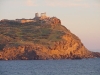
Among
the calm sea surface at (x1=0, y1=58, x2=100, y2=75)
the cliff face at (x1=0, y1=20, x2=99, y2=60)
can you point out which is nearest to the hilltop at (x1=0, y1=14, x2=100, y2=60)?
the cliff face at (x1=0, y1=20, x2=99, y2=60)

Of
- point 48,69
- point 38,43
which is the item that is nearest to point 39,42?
point 38,43

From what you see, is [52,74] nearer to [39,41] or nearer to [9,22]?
[39,41]

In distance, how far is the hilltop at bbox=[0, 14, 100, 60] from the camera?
11019 centimetres

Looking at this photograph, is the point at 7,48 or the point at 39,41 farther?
the point at 39,41

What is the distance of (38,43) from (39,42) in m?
1.43

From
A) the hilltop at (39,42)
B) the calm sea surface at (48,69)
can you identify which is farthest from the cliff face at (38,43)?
the calm sea surface at (48,69)

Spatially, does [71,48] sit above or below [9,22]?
below

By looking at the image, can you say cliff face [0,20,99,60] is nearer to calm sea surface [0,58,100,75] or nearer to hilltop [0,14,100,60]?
hilltop [0,14,100,60]

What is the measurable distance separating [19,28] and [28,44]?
24.6 meters

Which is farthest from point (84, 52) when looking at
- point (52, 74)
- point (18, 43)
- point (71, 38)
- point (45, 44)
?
point (52, 74)

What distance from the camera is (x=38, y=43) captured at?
116812 mm

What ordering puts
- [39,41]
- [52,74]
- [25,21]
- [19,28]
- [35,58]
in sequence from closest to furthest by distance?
[52,74] → [35,58] → [39,41] → [19,28] → [25,21]

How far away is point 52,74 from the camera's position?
50.2 meters

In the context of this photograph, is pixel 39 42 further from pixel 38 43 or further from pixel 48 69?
pixel 48 69
